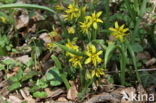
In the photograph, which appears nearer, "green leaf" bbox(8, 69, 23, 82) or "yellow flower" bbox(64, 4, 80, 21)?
"yellow flower" bbox(64, 4, 80, 21)

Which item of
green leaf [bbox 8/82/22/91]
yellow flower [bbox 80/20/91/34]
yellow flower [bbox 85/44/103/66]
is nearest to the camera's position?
yellow flower [bbox 85/44/103/66]

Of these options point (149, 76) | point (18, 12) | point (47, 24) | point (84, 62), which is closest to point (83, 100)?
point (84, 62)

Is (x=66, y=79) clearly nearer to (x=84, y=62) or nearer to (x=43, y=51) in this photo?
(x=84, y=62)

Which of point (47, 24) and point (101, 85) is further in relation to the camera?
point (47, 24)

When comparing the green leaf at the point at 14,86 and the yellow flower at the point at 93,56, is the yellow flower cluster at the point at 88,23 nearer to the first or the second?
the yellow flower at the point at 93,56

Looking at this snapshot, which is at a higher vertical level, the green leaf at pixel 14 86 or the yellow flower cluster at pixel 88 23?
the yellow flower cluster at pixel 88 23

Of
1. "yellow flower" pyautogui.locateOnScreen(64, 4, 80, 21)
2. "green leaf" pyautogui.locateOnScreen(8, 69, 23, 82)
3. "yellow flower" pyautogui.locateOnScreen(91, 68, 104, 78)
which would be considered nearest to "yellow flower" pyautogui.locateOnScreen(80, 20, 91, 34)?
"yellow flower" pyautogui.locateOnScreen(64, 4, 80, 21)

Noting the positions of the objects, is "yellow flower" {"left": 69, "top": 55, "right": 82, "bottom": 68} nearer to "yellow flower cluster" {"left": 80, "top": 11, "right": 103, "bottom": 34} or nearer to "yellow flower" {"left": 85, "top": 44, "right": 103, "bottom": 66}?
"yellow flower" {"left": 85, "top": 44, "right": 103, "bottom": 66}

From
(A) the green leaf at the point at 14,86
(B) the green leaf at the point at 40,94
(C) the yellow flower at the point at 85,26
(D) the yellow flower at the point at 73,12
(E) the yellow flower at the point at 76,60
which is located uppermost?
(D) the yellow flower at the point at 73,12

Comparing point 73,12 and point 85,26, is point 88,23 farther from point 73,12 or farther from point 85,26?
point 73,12

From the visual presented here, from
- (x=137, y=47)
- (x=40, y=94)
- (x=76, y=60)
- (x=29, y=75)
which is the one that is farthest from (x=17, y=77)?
(x=137, y=47)

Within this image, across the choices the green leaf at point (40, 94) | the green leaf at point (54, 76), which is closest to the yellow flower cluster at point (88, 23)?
the green leaf at point (54, 76)
